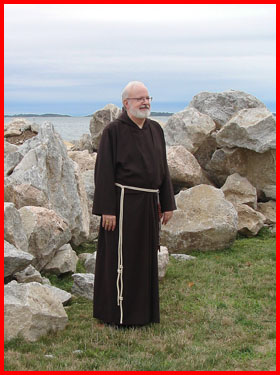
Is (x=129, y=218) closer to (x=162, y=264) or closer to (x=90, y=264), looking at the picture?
(x=162, y=264)

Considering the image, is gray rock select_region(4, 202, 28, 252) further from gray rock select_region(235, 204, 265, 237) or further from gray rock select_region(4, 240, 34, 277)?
gray rock select_region(235, 204, 265, 237)

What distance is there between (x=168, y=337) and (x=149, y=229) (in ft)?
4.26

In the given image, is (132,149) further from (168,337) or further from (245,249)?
(245,249)

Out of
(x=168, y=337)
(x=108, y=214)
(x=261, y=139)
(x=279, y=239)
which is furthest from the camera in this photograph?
(x=261, y=139)

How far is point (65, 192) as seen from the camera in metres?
10.6

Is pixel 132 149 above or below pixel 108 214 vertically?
above

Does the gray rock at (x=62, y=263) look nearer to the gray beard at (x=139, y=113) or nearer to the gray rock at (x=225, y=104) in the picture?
the gray beard at (x=139, y=113)

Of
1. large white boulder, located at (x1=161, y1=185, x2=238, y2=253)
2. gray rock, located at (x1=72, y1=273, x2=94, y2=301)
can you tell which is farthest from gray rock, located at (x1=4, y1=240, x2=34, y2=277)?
large white boulder, located at (x1=161, y1=185, x2=238, y2=253)

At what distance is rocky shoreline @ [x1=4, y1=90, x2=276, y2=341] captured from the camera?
7.23m

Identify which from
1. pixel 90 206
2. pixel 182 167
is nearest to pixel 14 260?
pixel 90 206

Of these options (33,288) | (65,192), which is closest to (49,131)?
(65,192)

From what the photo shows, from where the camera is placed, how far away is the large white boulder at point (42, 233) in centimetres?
870

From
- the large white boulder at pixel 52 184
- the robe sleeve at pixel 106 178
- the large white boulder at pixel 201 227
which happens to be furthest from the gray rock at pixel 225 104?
the robe sleeve at pixel 106 178

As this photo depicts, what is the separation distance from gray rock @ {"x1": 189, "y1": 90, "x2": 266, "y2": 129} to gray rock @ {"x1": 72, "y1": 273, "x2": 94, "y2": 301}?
7.41 metres
